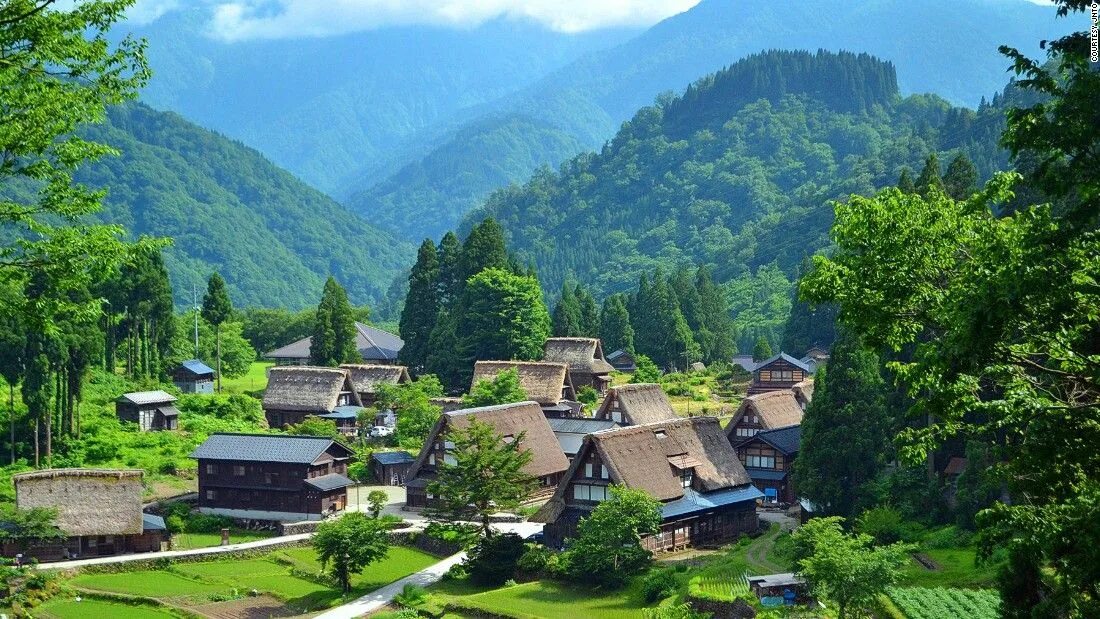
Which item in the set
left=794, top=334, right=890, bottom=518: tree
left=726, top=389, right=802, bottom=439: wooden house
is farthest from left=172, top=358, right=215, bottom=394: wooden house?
left=794, top=334, right=890, bottom=518: tree

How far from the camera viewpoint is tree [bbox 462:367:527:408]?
191 ft

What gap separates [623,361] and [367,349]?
15.8 meters

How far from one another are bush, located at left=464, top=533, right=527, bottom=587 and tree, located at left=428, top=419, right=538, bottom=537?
1.16 metres

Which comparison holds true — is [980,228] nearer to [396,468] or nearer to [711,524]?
[711,524]

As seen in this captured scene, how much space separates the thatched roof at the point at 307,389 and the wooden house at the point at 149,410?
597cm

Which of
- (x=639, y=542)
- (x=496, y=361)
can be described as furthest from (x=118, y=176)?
(x=639, y=542)

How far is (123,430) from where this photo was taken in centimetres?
5684

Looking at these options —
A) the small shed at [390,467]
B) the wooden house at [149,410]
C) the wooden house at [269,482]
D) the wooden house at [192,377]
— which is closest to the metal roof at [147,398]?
the wooden house at [149,410]

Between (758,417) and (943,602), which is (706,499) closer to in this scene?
(758,417)

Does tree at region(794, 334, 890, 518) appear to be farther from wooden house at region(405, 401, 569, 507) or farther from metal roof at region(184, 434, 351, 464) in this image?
metal roof at region(184, 434, 351, 464)

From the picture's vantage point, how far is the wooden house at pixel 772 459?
161 ft

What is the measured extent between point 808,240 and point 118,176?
111354 millimetres

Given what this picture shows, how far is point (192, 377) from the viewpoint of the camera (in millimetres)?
68812

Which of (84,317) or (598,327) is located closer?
(84,317)
